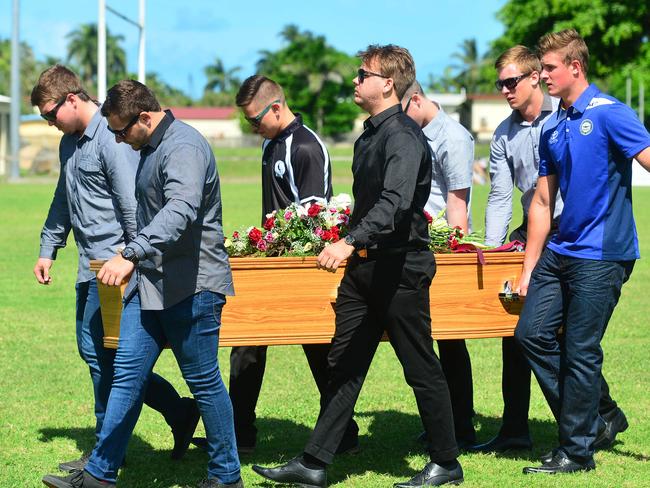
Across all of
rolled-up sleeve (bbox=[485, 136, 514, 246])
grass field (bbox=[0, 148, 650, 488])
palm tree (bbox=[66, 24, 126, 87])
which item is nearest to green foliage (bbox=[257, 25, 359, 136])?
palm tree (bbox=[66, 24, 126, 87])

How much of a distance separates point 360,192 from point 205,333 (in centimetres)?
101

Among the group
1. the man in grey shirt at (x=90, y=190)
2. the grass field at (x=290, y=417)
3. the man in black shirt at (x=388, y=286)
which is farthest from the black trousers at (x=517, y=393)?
the man in grey shirt at (x=90, y=190)

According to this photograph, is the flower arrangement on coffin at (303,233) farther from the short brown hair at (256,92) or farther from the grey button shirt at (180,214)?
the short brown hair at (256,92)

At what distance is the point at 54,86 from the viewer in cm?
596

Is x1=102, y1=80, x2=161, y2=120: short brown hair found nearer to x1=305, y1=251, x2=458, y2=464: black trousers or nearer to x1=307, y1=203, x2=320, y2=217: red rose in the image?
x1=307, y1=203, x2=320, y2=217: red rose

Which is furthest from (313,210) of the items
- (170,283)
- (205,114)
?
(205,114)

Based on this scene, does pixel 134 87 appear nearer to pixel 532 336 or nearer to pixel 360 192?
pixel 360 192

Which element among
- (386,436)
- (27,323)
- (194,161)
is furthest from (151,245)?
(27,323)

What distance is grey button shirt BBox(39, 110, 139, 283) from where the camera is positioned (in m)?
5.84

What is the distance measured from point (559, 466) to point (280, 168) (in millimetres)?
2246

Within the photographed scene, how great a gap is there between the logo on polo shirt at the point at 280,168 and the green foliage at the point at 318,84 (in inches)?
3972

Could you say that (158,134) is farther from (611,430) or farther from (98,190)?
(611,430)

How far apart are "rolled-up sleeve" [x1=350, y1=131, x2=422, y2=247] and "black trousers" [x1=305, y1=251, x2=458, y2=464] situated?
294mm

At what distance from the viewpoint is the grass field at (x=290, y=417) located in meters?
6.04
